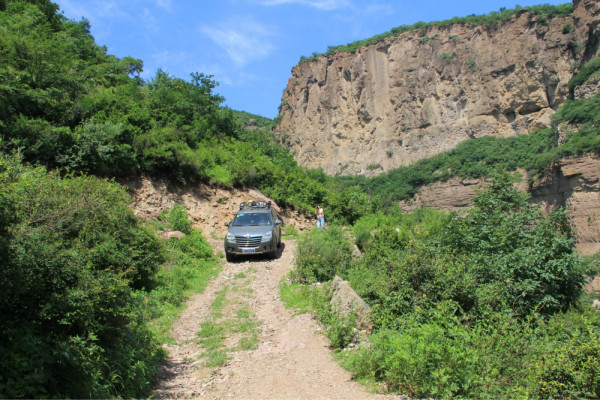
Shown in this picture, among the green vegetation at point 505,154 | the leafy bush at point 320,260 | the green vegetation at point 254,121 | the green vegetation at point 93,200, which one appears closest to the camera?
the green vegetation at point 93,200

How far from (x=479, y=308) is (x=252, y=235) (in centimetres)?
780

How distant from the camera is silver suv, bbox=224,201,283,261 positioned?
13227 millimetres

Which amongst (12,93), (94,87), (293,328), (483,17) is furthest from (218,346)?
(483,17)

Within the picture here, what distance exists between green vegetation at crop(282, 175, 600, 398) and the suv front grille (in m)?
1.91

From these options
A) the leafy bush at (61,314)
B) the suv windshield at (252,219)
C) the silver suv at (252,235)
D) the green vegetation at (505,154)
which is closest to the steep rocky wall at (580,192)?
the green vegetation at (505,154)

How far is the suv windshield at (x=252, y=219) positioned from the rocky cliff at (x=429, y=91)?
6203cm

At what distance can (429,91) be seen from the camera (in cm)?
7450

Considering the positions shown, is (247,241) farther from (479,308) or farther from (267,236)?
(479,308)

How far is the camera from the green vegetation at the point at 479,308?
528 cm

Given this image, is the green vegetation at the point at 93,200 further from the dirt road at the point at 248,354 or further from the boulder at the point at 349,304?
the boulder at the point at 349,304

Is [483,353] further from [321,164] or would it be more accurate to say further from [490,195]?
[321,164]

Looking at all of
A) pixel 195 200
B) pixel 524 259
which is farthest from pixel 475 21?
pixel 524 259

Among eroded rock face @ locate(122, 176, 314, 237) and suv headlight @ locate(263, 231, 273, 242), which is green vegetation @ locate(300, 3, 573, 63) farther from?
suv headlight @ locate(263, 231, 273, 242)

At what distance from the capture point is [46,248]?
4.56 meters
